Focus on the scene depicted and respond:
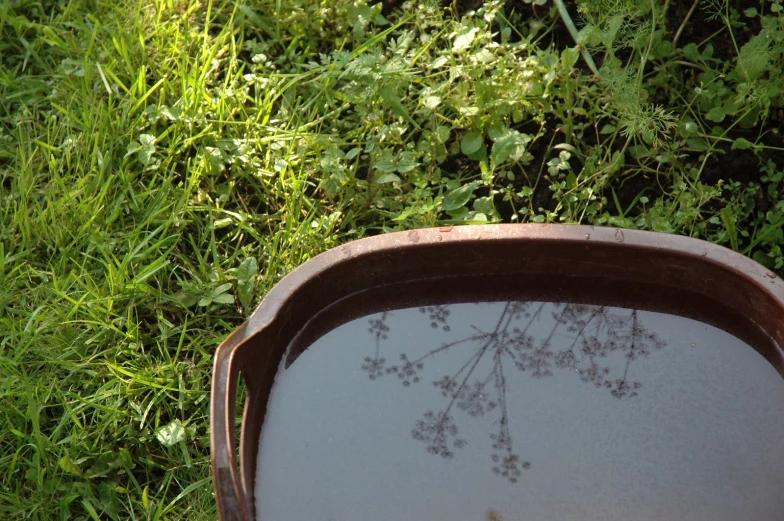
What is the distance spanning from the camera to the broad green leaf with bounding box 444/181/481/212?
197cm

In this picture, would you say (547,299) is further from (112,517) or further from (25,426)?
(25,426)

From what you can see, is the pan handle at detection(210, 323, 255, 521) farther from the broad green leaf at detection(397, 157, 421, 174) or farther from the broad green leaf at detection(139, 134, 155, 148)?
the broad green leaf at detection(139, 134, 155, 148)

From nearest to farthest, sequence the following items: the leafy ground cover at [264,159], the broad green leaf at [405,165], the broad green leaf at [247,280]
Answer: the leafy ground cover at [264,159] → the broad green leaf at [247,280] → the broad green leaf at [405,165]

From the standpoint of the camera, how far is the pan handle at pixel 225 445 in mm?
1246

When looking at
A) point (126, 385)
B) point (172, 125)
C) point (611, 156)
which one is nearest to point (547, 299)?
point (611, 156)

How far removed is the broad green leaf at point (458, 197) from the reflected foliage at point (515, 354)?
346mm

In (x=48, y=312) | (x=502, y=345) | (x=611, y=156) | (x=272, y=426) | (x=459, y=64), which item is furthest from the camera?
(x=459, y=64)

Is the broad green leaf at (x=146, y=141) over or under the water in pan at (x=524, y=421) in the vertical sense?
over

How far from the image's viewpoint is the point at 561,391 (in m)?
1.63

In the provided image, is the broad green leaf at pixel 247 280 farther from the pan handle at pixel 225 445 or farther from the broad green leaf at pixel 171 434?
the pan handle at pixel 225 445

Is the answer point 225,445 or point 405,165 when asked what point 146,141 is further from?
point 225,445

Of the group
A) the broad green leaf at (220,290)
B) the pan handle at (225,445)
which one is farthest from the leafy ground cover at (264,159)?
the pan handle at (225,445)

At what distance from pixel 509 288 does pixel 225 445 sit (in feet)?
2.31

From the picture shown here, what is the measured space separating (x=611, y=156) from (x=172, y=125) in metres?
1.15
